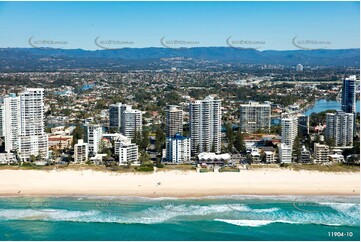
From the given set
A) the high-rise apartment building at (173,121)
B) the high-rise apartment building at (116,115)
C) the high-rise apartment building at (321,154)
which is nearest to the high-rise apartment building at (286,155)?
the high-rise apartment building at (321,154)

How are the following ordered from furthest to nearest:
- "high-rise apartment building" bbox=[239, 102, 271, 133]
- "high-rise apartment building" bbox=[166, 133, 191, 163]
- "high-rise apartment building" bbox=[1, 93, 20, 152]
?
"high-rise apartment building" bbox=[239, 102, 271, 133], "high-rise apartment building" bbox=[1, 93, 20, 152], "high-rise apartment building" bbox=[166, 133, 191, 163]

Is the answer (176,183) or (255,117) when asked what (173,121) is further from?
(176,183)

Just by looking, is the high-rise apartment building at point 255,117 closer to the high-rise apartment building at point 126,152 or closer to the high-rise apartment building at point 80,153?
the high-rise apartment building at point 126,152

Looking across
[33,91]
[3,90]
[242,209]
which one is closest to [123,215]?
[242,209]

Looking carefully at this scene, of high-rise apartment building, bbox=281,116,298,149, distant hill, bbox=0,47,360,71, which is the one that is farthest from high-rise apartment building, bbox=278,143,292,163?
distant hill, bbox=0,47,360,71

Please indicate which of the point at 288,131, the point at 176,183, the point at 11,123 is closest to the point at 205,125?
the point at 288,131

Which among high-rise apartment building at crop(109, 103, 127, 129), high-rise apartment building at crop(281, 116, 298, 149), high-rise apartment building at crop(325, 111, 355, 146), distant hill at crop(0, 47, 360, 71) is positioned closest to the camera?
high-rise apartment building at crop(281, 116, 298, 149)

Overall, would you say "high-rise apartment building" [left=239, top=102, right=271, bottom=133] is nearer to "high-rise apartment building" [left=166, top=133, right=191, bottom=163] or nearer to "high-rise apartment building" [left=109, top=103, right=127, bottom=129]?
"high-rise apartment building" [left=109, top=103, right=127, bottom=129]
